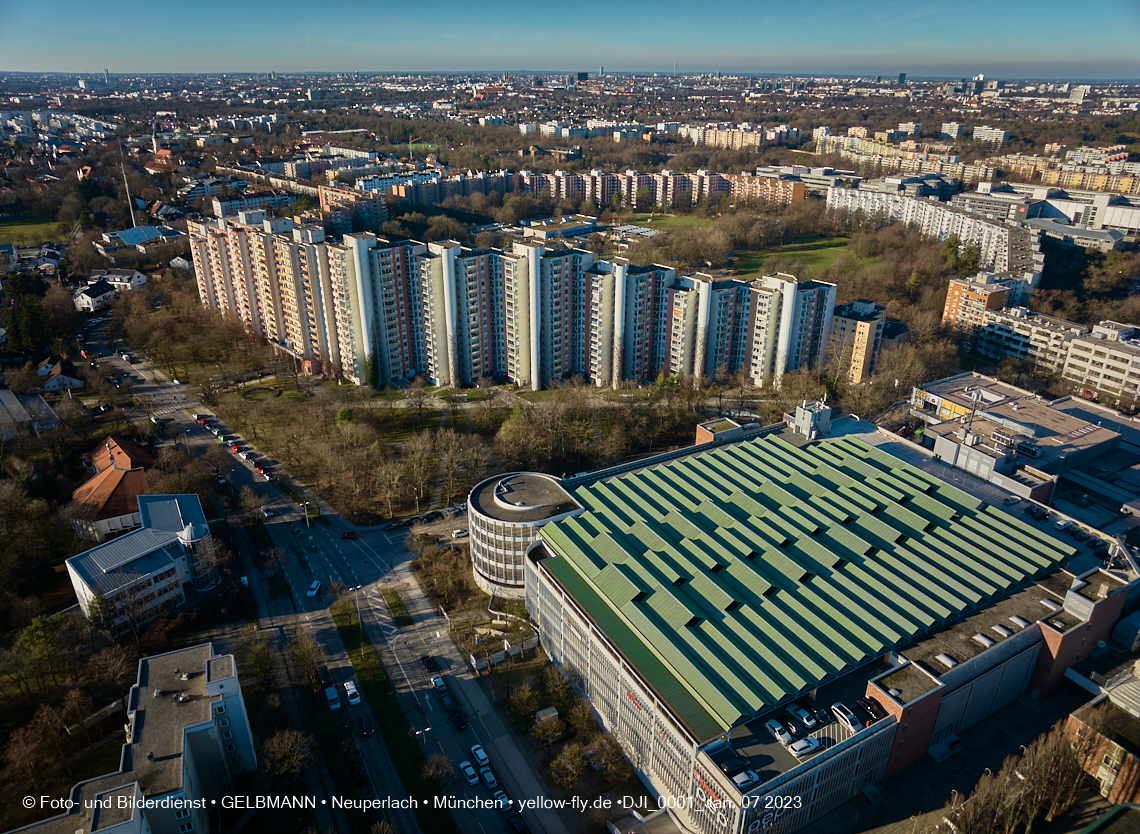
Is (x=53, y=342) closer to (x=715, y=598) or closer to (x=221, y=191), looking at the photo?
(x=221, y=191)

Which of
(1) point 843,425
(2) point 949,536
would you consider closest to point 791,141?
(1) point 843,425

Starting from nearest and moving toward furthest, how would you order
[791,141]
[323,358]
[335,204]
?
[323,358] < [335,204] < [791,141]

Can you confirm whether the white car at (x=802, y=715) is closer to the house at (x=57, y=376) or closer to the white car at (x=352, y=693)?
the white car at (x=352, y=693)

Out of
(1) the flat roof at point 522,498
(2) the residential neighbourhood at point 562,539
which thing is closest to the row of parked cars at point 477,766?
(2) the residential neighbourhood at point 562,539

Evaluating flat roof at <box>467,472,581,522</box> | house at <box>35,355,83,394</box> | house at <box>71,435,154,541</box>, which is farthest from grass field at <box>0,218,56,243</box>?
flat roof at <box>467,472,581,522</box>

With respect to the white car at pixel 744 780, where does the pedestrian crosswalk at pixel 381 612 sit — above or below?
below

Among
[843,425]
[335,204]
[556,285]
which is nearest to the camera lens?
[843,425]

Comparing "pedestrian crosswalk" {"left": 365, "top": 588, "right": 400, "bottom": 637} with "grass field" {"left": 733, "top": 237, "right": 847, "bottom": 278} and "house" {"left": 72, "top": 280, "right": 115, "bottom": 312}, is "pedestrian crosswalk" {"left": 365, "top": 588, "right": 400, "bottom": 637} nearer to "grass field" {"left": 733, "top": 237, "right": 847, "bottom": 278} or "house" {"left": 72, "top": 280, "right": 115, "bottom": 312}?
Answer: "house" {"left": 72, "top": 280, "right": 115, "bottom": 312}

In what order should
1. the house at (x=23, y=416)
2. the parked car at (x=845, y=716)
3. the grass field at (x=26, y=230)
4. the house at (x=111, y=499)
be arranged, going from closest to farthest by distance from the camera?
the parked car at (x=845, y=716), the house at (x=111, y=499), the house at (x=23, y=416), the grass field at (x=26, y=230)

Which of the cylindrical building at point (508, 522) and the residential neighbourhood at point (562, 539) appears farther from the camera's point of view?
the cylindrical building at point (508, 522)
